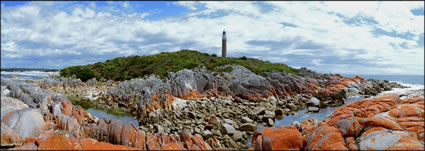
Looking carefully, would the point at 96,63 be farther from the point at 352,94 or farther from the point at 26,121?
the point at 26,121

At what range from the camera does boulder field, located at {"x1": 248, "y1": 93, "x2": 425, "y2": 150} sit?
928 centimetres

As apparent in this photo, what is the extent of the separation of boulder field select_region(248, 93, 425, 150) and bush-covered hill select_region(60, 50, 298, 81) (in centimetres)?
4103

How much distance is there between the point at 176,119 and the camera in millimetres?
22766

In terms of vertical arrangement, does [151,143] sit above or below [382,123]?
below

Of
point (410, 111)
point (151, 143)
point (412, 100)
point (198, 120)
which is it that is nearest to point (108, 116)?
point (198, 120)

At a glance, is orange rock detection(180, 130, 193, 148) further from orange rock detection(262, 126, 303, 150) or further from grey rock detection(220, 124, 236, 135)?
grey rock detection(220, 124, 236, 135)

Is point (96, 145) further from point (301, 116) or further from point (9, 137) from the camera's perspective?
point (301, 116)

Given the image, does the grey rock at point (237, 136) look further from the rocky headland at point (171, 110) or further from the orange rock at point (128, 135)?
the orange rock at point (128, 135)

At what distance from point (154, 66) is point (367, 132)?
60188 millimetres

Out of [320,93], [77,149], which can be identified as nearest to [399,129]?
[77,149]

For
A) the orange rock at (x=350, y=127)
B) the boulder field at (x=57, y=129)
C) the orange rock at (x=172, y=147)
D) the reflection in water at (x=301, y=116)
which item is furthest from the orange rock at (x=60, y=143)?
the reflection in water at (x=301, y=116)

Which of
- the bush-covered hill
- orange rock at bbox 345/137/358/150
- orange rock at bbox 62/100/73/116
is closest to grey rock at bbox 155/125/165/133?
orange rock at bbox 62/100/73/116

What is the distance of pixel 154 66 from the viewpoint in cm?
6619

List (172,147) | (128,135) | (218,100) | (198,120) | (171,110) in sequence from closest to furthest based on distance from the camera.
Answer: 1. (172,147)
2. (128,135)
3. (198,120)
4. (171,110)
5. (218,100)
